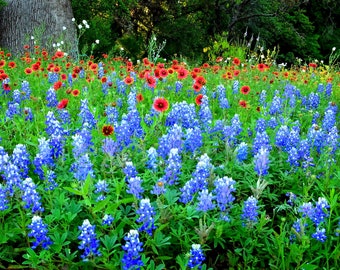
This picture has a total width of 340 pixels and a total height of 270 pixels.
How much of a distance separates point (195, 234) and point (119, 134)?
1028 millimetres

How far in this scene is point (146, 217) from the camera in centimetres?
218

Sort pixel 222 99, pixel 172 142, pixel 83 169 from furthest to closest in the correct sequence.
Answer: pixel 222 99, pixel 172 142, pixel 83 169

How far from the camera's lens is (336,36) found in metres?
23.6

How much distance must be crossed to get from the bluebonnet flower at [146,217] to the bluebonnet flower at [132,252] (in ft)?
0.49

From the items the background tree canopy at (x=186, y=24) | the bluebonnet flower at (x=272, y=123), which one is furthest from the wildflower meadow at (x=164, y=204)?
the background tree canopy at (x=186, y=24)

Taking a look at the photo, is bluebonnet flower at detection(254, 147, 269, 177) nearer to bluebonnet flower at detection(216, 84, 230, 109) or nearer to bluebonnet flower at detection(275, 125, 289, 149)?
bluebonnet flower at detection(275, 125, 289, 149)

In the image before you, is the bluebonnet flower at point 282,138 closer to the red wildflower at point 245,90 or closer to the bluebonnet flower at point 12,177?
the red wildflower at point 245,90

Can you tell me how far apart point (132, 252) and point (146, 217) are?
218 millimetres

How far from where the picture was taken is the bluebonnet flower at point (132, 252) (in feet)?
6.57

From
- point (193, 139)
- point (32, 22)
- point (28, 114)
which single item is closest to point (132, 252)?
point (193, 139)

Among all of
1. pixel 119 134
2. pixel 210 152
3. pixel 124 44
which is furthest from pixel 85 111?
pixel 124 44

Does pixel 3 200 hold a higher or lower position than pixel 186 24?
lower

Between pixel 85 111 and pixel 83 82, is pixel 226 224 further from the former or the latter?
pixel 83 82

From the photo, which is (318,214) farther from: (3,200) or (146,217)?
(3,200)
